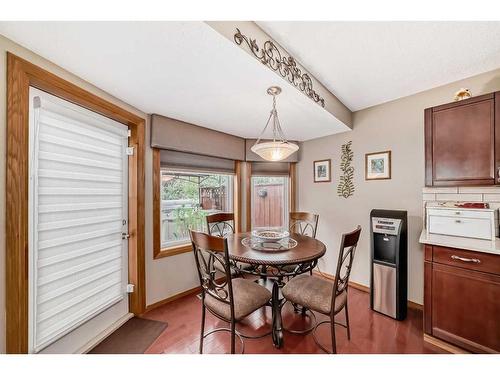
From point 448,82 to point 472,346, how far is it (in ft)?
7.27

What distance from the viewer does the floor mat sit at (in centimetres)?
163

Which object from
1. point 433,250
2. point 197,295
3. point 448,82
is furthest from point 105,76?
point 448,82

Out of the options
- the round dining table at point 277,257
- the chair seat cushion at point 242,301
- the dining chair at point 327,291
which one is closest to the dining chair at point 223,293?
the chair seat cushion at point 242,301

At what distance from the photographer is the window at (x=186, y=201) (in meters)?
2.48

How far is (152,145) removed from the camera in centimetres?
219

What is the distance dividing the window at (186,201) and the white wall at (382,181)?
143 centimetres

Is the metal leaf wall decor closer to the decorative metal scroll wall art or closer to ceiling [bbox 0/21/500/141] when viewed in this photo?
ceiling [bbox 0/21/500/141]

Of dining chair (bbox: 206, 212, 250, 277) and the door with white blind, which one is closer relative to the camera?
the door with white blind

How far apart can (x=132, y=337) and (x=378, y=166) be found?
308 centimetres

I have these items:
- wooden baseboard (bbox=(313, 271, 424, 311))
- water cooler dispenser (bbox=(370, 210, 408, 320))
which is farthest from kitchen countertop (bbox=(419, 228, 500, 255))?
wooden baseboard (bbox=(313, 271, 424, 311))

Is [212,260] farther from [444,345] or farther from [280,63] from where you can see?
[444,345]

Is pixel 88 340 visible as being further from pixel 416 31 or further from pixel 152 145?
pixel 416 31

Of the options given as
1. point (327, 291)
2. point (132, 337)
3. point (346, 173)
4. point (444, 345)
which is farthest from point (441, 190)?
point (132, 337)

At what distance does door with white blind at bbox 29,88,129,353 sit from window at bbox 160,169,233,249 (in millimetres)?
504
